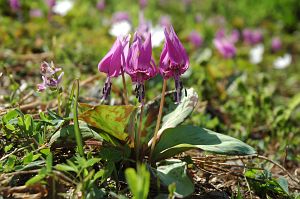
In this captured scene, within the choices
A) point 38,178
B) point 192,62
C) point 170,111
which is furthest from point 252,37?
point 38,178

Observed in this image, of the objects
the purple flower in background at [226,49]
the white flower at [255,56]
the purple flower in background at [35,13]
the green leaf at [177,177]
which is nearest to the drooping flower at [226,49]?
the purple flower in background at [226,49]

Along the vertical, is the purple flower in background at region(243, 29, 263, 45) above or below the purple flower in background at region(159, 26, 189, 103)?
above

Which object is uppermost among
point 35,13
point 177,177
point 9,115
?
point 35,13

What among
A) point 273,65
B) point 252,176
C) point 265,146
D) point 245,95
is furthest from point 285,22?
point 252,176

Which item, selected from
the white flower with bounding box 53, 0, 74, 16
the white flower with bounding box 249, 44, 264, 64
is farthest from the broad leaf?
the white flower with bounding box 249, 44, 264, 64

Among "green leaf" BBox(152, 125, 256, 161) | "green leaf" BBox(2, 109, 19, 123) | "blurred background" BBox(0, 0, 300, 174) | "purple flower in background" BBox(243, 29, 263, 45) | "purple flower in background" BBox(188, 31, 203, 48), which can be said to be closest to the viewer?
"green leaf" BBox(152, 125, 256, 161)

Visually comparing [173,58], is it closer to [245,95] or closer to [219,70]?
[245,95]

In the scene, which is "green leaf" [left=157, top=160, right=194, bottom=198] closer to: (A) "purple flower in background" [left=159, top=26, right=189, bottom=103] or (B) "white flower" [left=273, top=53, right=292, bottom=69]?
(A) "purple flower in background" [left=159, top=26, right=189, bottom=103]

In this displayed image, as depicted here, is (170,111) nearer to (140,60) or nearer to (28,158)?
(140,60)
